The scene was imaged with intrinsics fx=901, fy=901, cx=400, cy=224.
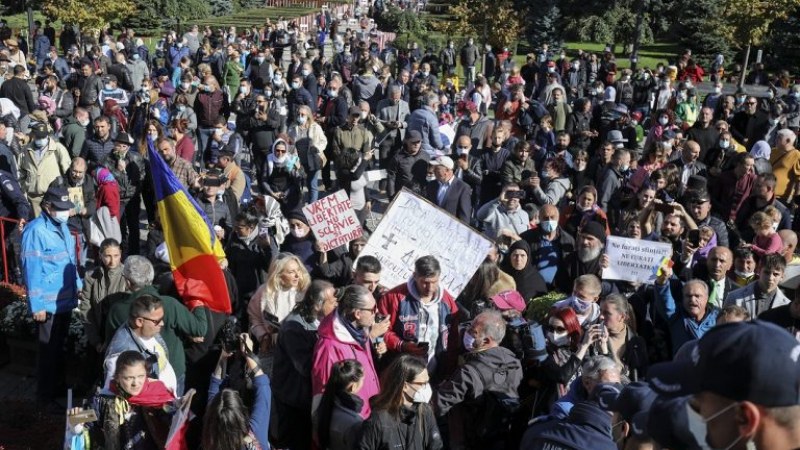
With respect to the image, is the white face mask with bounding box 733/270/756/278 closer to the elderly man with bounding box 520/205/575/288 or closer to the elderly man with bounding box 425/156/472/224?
the elderly man with bounding box 520/205/575/288

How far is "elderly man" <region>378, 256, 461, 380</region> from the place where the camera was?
652cm

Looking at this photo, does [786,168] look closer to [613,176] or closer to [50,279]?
[613,176]

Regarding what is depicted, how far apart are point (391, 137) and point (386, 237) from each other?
239 inches

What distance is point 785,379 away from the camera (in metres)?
2.06

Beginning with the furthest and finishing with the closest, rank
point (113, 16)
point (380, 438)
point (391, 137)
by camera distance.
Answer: point (113, 16)
point (391, 137)
point (380, 438)

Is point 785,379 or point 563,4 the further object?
point 563,4

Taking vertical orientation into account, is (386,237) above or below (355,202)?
above

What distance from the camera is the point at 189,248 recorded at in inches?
290

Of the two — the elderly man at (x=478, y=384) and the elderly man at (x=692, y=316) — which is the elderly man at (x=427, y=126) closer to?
the elderly man at (x=692, y=316)

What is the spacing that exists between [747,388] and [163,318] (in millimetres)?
4977

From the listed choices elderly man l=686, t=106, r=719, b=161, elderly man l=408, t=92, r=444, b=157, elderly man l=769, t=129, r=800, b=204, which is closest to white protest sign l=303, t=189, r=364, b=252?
elderly man l=408, t=92, r=444, b=157

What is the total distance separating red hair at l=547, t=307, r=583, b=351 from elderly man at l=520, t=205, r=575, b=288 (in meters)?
2.33

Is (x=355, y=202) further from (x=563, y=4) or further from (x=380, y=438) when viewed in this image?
(x=563, y=4)

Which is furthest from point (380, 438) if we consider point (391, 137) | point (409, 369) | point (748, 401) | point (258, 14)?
point (258, 14)
